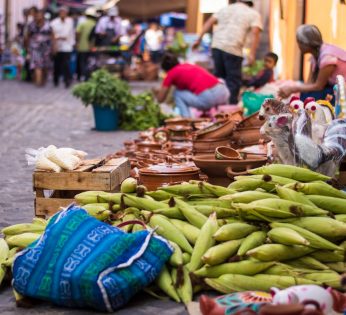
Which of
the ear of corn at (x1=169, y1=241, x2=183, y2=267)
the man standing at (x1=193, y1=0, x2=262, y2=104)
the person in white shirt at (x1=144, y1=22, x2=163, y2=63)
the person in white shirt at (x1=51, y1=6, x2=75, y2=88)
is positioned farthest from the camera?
the person in white shirt at (x1=144, y1=22, x2=163, y2=63)

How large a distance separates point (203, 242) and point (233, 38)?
9.18m

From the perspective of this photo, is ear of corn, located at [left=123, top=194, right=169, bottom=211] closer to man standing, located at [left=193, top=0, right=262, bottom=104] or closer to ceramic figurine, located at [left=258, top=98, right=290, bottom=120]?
ceramic figurine, located at [left=258, top=98, right=290, bottom=120]

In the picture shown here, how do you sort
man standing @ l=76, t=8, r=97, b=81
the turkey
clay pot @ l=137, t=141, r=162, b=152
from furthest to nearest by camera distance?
man standing @ l=76, t=8, r=97, b=81 < clay pot @ l=137, t=141, r=162, b=152 < the turkey

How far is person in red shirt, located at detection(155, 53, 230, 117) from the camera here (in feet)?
43.9

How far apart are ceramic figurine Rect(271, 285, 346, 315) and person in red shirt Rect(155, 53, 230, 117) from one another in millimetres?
9039

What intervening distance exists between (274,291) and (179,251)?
31.0 inches

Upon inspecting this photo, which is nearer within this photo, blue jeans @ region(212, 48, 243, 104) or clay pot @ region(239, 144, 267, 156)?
clay pot @ region(239, 144, 267, 156)

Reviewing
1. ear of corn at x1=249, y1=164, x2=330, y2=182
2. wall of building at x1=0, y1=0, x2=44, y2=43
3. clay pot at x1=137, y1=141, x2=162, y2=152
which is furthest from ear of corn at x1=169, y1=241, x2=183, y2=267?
wall of building at x1=0, y1=0, x2=44, y2=43

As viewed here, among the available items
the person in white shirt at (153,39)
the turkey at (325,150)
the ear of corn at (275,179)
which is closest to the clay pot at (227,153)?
the turkey at (325,150)

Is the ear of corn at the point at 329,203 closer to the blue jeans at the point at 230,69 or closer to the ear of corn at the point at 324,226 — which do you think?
the ear of corn at the point at 324,226

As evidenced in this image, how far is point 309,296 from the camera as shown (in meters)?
4.33

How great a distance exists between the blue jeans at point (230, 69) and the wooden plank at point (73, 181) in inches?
310

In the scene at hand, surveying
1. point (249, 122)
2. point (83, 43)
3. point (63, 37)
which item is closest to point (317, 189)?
point (249, 122)

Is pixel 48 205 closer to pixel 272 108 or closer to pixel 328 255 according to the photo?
pixel 272 108
